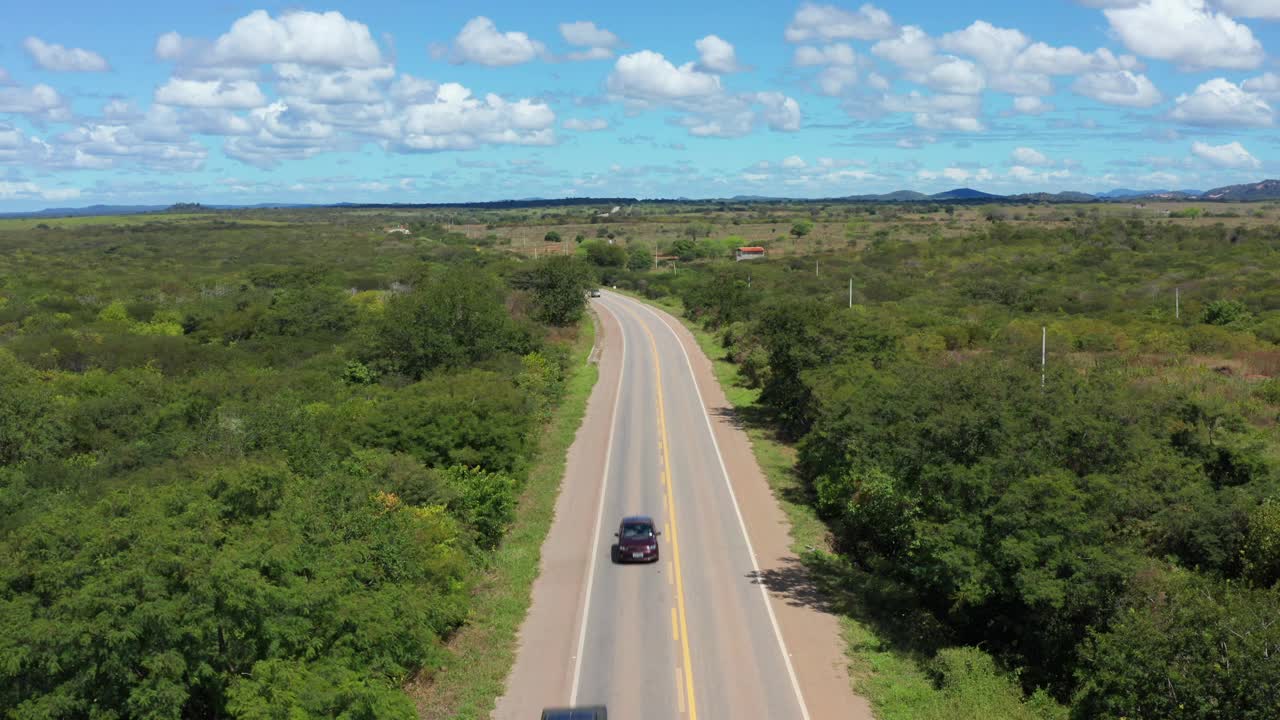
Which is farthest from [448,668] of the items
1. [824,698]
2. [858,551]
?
[858,551]

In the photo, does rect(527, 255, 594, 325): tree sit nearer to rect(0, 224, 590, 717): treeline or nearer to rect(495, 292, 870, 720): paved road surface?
rect(0, 224, 590, 717): treeline

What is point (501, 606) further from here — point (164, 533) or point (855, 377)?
point (855, 377)

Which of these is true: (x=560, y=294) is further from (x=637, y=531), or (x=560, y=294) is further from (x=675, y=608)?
(x=675, y=608)

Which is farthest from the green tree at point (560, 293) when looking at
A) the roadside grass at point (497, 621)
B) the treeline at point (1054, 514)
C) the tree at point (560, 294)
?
the roadside grass at point (497, 621)

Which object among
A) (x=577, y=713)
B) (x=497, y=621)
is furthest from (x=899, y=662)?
(x=497, y=621)

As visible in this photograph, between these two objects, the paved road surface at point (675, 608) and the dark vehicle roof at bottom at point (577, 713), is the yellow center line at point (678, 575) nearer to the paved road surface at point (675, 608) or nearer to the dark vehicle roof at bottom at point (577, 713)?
the paved road surface at point (675, 608)
